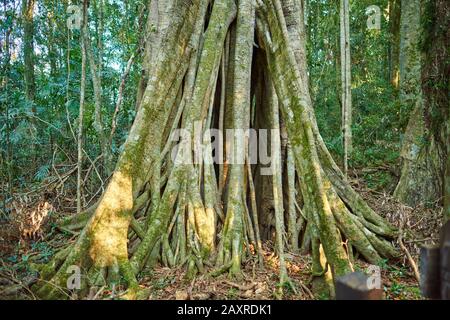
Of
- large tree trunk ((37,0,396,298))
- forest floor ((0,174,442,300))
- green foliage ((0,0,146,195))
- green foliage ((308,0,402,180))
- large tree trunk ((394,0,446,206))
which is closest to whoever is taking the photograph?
forest floor ((0,174,442,300))

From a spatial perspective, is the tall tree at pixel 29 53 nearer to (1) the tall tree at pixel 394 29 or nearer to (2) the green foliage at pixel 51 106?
(2) the green foliage at pixel 51 106

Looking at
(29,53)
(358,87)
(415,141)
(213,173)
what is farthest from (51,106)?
(358,87)

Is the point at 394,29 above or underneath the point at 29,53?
above

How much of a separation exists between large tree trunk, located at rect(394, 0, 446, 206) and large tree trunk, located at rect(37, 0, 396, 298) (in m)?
1.21

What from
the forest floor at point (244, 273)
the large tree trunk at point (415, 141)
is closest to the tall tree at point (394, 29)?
the large tree trunk at point (415, 141)

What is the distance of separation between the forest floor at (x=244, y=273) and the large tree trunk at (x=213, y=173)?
14cm

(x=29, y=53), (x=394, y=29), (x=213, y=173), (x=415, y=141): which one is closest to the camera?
(x=213, y=173)

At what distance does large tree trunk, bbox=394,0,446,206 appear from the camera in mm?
4199

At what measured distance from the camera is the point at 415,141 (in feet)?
16.2

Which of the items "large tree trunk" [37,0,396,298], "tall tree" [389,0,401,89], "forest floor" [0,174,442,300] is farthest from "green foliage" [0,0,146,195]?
"tall tree" [389,0,401,89]

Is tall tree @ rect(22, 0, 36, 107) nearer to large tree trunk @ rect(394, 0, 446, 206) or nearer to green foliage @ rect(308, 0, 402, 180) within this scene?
green foliage @ rect(308, 0, 402, 180)

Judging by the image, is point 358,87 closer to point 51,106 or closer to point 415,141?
point 415,141

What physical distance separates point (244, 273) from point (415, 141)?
11.5 feet

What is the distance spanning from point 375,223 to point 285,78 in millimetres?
1885
